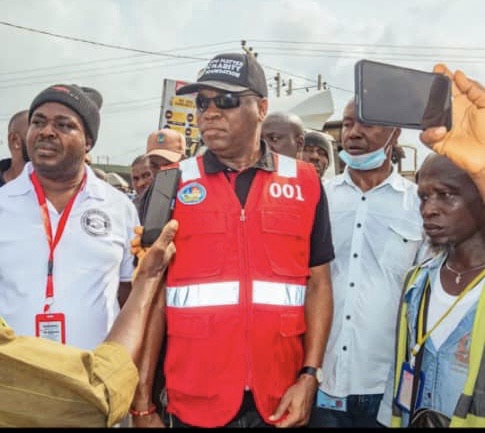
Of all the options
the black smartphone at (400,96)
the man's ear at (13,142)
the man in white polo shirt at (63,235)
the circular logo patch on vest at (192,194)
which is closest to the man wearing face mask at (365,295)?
the circular logo patch on vest at (192,194)

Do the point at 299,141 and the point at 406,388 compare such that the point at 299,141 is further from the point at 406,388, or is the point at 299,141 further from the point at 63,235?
the point at 406,388

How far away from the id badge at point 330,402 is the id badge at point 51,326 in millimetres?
1343

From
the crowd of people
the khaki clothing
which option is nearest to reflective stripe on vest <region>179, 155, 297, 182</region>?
the crowd of people

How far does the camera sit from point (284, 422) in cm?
227

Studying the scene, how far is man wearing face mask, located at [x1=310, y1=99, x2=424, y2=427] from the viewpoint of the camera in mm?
2828

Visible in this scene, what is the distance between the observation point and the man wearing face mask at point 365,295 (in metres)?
2.83

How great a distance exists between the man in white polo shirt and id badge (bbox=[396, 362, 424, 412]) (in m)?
1.41

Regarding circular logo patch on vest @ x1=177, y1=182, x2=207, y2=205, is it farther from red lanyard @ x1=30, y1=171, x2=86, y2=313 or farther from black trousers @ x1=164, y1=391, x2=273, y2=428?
black trousers @ x1=164, y1=391, x2=273, y2=428

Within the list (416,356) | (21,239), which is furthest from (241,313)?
(21,239)

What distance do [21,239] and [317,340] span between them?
57.6 inches

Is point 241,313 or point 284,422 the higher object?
point 241,313

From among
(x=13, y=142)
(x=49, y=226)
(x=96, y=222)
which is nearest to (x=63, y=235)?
(x=49, y=226)

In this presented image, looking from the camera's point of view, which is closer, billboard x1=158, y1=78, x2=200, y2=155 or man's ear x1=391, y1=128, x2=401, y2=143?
man's ear x1=391, y1=128, x2=401, y2=143

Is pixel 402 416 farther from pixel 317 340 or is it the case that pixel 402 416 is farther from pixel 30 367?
pixel 30 367
